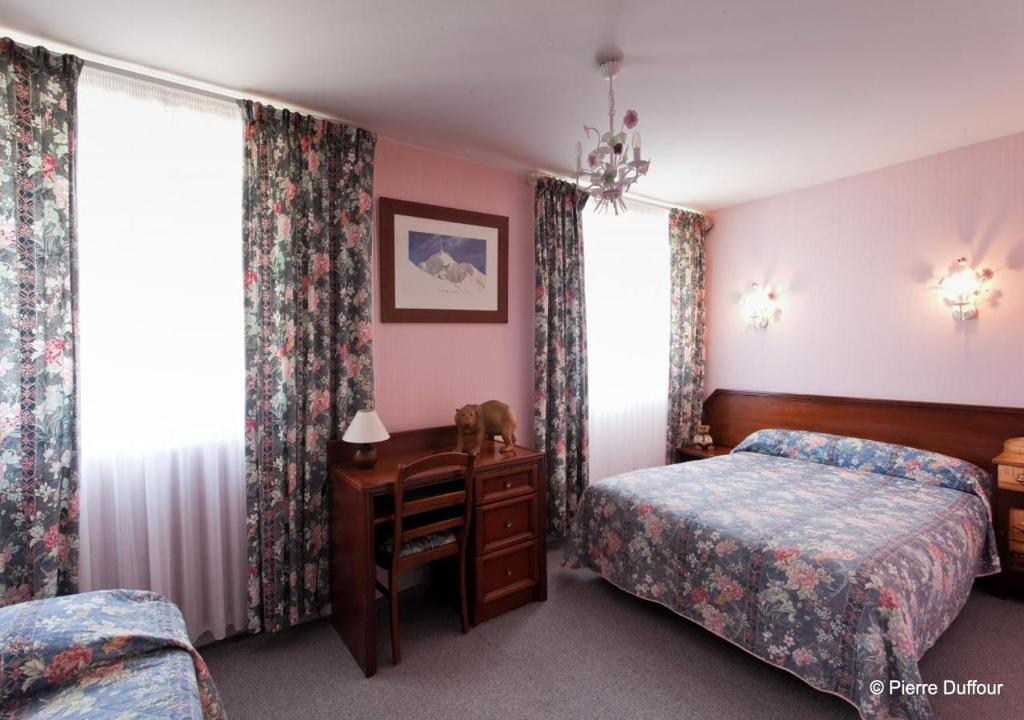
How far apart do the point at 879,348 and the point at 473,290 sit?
9.50ft

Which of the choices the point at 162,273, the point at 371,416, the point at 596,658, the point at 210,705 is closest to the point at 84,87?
the point at 162,273

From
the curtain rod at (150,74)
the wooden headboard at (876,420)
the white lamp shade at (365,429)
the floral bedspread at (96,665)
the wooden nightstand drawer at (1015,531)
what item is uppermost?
the curtain rod at (150,74)

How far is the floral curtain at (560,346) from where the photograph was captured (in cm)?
346

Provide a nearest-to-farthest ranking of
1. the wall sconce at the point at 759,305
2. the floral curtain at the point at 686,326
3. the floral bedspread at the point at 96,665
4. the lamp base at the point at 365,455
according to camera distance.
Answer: the floral bedspread at the point at 96,665 < the lamp base at the point at 365,455 < the wall sconce at the point at 759,305 < the floral curtain at the point at 686,326

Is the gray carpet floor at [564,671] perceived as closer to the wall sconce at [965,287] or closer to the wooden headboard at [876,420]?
the wooden headboard at [876,420]

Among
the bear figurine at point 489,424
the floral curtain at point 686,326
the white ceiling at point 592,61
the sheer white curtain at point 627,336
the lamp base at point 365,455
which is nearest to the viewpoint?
the white ceiling at point 592,61

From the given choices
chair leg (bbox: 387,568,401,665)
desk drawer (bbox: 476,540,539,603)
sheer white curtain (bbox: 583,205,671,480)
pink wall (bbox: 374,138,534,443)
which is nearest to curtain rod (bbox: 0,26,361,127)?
pink wall (bbox: 374,138,534,443)

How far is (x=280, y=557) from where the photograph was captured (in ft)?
8.11

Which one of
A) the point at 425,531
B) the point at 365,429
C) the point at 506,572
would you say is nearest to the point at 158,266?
the point at 365,429

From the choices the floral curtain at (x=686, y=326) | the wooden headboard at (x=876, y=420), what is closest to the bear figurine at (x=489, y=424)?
the floral curtain at (x=686, y=326)

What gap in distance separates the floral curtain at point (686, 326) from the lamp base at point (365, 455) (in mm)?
2785

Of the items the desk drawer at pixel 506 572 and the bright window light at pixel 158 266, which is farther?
the desk drawer at pixel 506 572

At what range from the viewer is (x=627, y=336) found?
413cm

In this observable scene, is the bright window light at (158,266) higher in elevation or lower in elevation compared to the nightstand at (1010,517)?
higher
